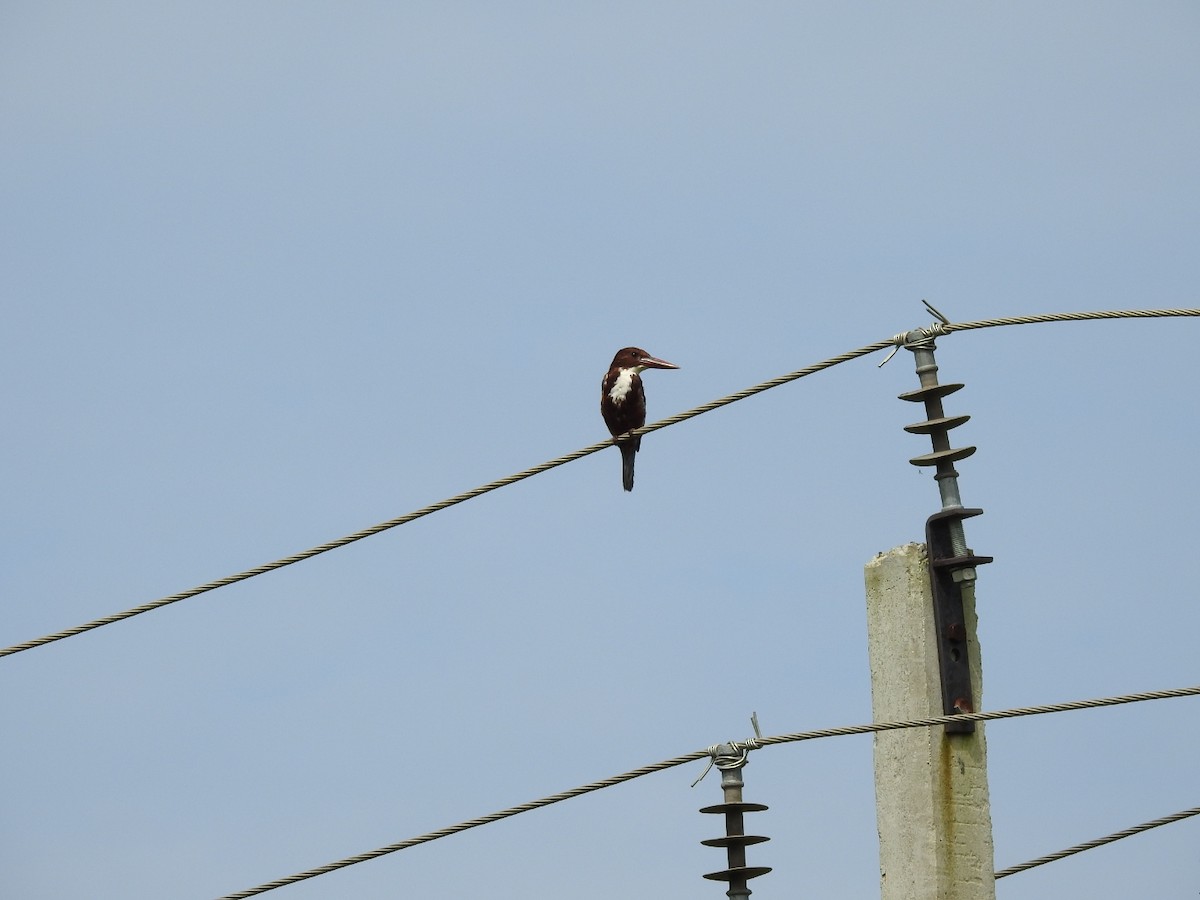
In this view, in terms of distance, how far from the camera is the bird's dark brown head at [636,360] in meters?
8.84

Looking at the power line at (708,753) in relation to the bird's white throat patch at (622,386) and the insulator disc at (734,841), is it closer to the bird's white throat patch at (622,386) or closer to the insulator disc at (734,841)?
the insulator disc at (734,841)

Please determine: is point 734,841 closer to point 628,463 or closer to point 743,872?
point 743,872

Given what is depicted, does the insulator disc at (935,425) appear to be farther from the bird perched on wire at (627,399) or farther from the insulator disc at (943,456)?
the bird perched on wire at (627,399)

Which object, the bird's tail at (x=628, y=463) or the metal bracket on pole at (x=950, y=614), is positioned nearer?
the metal bracket on pole at (x=950, y=614)

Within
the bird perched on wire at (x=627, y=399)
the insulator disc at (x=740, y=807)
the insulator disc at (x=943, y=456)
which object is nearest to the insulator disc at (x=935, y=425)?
the insulator disc at (x=943, y=456)

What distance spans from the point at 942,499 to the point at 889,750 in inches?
30.7

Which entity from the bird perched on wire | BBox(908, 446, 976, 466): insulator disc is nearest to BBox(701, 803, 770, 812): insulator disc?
BBox(908, 446, 976, 466): insulator disc

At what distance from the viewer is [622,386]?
28.5ft

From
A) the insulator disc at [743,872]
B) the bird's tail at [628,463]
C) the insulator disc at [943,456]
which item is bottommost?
the insulator disc at [743,872]

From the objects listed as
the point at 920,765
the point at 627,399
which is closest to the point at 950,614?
the point at 920,765

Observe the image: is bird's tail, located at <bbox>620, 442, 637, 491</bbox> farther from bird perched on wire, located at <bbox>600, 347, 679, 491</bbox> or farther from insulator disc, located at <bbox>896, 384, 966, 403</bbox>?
insulator disc, located at <bbox>896, 384, 966, 403</bbox>

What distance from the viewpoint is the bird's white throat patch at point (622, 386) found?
864 centimetres

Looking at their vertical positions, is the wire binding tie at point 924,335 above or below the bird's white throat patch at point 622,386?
below

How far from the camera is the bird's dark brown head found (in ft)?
29.0
